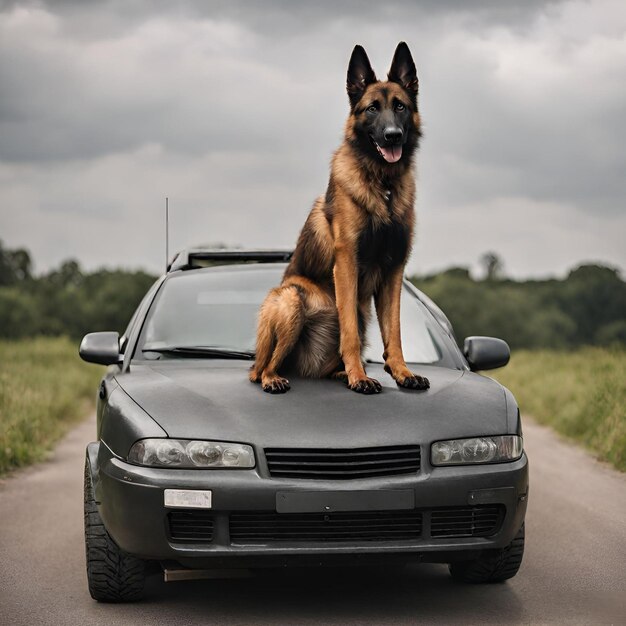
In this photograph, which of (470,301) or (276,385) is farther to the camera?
(470,301)

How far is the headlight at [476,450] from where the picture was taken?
448 centimetres

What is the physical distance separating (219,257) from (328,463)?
106 inches

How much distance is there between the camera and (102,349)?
213 inches

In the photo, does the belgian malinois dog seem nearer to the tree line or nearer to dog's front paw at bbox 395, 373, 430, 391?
dog's front paw at bbox 395, 373, 430, 391

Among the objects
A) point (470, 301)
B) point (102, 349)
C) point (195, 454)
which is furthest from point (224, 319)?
point (470, 301)

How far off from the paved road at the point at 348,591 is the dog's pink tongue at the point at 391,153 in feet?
6.45

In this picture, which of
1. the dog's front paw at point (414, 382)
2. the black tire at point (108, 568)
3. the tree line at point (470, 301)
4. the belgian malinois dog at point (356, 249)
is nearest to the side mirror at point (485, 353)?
the belgian malinois dog at point (356, 249)

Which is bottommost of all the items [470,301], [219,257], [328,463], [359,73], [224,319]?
[470,301]

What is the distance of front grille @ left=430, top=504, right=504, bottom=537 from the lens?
4.45m

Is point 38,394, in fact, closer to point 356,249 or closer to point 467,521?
point 356,249

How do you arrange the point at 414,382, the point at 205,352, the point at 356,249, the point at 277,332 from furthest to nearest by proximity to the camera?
the point at 205,352
the point at 356,249
the point at 277,332
the point at 414,382

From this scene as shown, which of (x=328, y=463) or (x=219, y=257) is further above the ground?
(x=219, y=257)

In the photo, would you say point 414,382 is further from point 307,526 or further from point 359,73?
point 359,73

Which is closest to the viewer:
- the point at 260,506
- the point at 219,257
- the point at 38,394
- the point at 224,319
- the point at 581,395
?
the point at 260,506
